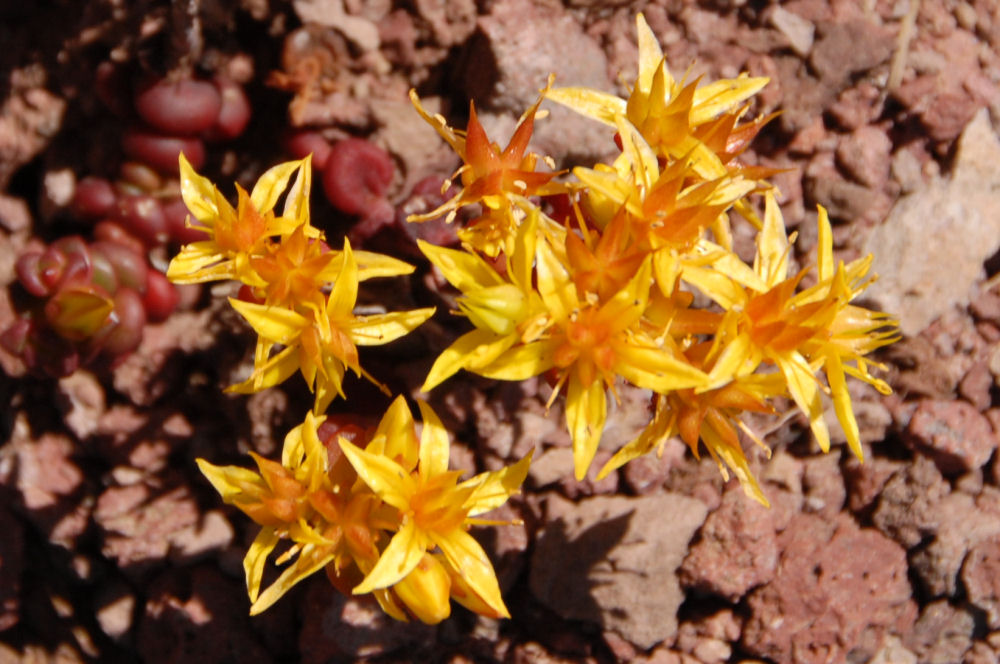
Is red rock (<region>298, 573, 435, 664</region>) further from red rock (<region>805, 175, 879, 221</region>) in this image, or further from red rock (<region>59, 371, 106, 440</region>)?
red rock (<region>805, 175, 879, 221</region>)

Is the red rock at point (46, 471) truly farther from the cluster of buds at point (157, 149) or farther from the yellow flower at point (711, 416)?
the yellow flower at point (711, 416)

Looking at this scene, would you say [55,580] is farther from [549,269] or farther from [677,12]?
[677,12]

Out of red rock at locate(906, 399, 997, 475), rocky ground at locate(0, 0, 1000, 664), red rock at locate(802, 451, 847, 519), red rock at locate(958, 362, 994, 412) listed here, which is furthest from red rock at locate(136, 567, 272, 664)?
red rock at locate(958, 362, 994, 412)

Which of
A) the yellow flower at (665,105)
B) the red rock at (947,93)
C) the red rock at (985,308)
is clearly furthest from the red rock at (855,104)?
the yellow flower at (665,105)

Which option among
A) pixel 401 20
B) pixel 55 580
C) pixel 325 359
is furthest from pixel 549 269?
pixel 55 580

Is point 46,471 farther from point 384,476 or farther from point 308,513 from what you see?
point 384,476
